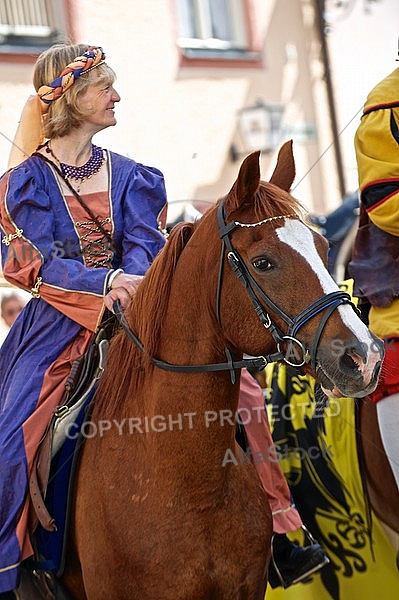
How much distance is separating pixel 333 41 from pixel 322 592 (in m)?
9.33

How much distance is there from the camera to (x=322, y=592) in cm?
543

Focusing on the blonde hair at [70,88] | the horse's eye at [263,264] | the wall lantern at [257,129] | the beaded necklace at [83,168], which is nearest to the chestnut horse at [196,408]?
the horse's eye at [263,264]

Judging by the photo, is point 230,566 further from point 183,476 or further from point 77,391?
point 77,391

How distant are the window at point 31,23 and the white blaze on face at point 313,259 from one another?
738cm

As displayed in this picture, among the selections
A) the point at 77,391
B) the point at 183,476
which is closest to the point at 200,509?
the point at 183,476

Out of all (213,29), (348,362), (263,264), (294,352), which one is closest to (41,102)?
(263,264)

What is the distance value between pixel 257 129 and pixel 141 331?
8.45 m

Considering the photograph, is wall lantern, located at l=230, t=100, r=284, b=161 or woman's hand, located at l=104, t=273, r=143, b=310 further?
wall lantern, located at l=230, t=100, r=284, b=161

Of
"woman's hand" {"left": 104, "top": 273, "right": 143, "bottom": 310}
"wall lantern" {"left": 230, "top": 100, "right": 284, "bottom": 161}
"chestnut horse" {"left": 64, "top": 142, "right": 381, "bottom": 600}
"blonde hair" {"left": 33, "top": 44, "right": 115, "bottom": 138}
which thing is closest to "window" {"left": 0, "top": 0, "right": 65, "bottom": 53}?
"wall lantern" {"left": 230, "top": 100, "right": 284, "bottom": 161}

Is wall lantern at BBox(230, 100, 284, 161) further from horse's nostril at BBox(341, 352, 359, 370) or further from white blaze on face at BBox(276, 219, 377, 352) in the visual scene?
horse's nostril at BBox(341, 352, 359, 370)

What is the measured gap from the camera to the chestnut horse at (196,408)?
328cm

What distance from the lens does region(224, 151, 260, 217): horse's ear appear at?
3.25 meters

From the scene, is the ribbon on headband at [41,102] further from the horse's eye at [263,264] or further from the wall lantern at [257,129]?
the wall lantern at [257,129]

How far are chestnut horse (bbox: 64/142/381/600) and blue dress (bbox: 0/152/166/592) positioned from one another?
241mm
